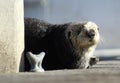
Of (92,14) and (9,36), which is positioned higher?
(92,14)

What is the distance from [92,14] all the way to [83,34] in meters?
9.31

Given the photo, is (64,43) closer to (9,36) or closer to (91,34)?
(91,34)

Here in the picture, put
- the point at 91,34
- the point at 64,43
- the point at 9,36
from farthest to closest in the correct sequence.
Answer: the point at 64,43 → the point at 91,34 → the point at 9,36

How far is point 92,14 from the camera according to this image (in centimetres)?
1844

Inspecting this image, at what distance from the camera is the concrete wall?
7.60 metres

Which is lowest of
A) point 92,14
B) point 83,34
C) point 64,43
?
point 64,43

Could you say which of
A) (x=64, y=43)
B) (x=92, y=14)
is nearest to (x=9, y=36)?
(x=64, y=43)

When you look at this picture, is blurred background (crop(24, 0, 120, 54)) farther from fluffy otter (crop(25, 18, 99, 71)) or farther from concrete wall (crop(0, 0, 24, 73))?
concrete wall (crop(0, 0, 24, 73))

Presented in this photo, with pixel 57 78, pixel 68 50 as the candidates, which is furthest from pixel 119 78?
pixel 68 50

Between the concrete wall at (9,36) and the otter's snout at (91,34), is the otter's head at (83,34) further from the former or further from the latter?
the concrete wall at (9,36)

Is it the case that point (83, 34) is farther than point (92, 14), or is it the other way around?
point (92, 14)

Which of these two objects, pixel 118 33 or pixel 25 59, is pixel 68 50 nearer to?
pixel 25 59

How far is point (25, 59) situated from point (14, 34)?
2.58 ft

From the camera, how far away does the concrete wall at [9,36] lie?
7.60 metres
